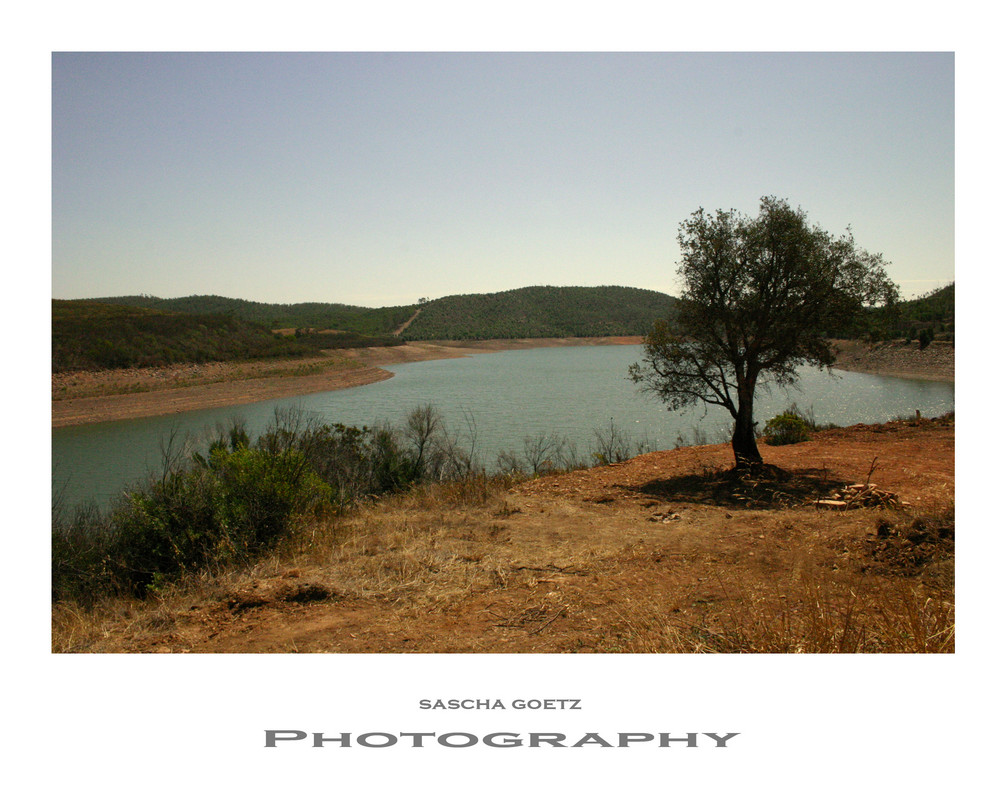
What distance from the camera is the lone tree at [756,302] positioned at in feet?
29.4

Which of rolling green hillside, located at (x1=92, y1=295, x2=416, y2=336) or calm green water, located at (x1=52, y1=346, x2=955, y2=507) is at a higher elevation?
rolling green hillside, located at (x1=92, y1=295, x2=416, y2=336)

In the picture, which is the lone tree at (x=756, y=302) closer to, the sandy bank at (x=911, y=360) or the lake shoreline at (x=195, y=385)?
the sandy bank at (x=911, y=360)

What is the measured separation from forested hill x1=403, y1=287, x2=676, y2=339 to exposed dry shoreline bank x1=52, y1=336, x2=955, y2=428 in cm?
3312

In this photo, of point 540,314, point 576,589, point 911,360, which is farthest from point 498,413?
point 540,314

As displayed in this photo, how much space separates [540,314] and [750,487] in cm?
7410

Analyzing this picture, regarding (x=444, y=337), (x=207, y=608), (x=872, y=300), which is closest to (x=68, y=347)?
(x=207, y=608)

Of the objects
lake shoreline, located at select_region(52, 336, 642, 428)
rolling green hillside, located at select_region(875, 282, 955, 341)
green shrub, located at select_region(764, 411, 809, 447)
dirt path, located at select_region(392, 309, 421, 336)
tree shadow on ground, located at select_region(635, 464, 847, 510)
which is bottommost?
tree shadow on ground, located at select_region(635, 464, 847, 510)

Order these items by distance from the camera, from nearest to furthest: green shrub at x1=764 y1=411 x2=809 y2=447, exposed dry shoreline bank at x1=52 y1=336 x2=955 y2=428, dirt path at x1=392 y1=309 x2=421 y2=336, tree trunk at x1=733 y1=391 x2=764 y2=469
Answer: tree trunk at x1=733 y1=391 x2=764 y2=469 < green shrub at x1=764 y1=411 x2=809 y2=447 < exposed dry shoreline bank at x1=52 y1=336 x2=955 y2=428 < dirt path at x1=392 y1=309 x2=421 y2=336

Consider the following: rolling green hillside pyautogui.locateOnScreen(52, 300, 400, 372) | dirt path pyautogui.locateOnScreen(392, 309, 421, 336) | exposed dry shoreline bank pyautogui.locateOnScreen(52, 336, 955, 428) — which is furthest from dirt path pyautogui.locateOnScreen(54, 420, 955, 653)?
dirt path pyautogui.locateOnScreen(392, 309, 421, 336)

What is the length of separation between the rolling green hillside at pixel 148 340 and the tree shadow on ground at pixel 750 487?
16920 mm

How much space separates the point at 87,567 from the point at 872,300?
423 inches

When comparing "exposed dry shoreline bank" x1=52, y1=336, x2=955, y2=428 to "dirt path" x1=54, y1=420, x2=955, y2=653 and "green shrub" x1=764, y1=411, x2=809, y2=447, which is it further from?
"dirt path" x1=54, y1=420, x2=955, y2=653

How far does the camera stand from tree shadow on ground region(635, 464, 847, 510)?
309 inches

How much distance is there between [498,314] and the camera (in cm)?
8219
